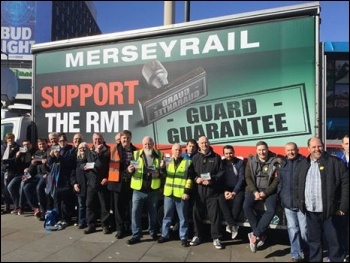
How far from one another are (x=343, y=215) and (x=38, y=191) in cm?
520

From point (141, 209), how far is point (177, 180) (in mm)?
778

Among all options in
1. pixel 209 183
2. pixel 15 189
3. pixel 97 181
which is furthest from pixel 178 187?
pixel 15 189

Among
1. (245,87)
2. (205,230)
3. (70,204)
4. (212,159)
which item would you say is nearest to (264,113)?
(245,87)

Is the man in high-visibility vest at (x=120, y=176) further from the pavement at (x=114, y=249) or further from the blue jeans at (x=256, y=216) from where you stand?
the blue jeans at (x=256, y=216)

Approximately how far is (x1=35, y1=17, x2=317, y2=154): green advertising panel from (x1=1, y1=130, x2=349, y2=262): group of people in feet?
0.92

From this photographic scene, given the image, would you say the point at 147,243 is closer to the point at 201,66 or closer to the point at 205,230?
the point at 205,230

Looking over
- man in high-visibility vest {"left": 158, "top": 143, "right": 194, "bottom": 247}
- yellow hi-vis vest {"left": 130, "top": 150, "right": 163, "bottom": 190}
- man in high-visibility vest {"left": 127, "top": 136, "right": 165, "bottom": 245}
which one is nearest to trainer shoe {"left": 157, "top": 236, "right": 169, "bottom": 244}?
man in high-visibility vest {"left": 158, "top": 143, "right": 194, "bottom": 247}

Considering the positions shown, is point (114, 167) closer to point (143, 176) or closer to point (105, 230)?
point (143, 176)

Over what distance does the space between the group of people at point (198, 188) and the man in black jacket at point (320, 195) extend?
11 millimetres

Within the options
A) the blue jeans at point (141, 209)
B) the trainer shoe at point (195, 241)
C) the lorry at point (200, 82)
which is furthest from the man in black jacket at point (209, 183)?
the blue jeans at point (141, 209)

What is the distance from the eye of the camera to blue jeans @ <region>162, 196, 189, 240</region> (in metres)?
5.72

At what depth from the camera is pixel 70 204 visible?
22.8ft

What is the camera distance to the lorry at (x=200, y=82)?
17.3ft

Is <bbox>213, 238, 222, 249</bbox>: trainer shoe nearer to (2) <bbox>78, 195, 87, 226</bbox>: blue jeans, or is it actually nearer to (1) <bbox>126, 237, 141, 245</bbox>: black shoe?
(1) <bbox>126, 237, 141, 245</bbox>: black shoe
